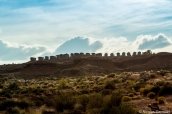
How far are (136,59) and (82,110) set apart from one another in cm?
6323

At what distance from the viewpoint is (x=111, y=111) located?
1309cm

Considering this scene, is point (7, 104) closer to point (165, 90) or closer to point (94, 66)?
point (165, 90)

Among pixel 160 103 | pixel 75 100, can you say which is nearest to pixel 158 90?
pixel 160 103

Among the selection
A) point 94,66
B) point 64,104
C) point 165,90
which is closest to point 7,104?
point 64,104

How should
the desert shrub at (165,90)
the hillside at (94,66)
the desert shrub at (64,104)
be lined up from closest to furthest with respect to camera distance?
1. the desert shrub at (64,104)
2. the desert shrub at (165,90)
3. the hillside at (94,66)

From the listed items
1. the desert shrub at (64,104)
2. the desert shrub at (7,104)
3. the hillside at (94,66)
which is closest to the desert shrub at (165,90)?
the desert shrub at (64,104)

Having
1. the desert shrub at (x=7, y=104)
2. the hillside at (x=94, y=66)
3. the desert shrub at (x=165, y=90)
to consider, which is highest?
the hillside at (x=94, y=66)

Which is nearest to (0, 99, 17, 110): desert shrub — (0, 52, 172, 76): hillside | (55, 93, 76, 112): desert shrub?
(55, 93, 76, 112): desert shrub

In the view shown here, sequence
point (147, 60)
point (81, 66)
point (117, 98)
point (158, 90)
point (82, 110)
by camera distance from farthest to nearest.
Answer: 1. point (147, 60)
2. point (81, 66)
3. point (158, 90)
4. point (82, 110)
5. point (117, 98)

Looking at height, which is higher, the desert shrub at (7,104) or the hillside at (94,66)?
the hillside at (94,66)

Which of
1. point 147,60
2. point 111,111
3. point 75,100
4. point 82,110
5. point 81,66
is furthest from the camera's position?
point 147,60

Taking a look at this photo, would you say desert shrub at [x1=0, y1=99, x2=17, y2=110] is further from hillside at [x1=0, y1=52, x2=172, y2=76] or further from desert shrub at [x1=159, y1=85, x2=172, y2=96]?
hillside at [x1=0, y1=52, x2=172, y2=76]

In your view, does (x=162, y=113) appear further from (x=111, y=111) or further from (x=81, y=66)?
(x=81, y=66)

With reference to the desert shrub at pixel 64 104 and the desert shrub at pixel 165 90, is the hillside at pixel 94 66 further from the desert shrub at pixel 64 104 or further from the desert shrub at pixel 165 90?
the desert shrub at pixel 64 104
